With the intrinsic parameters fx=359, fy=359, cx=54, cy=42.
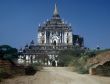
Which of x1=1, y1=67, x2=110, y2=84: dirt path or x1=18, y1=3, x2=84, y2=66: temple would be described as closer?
x1=1, y1=67, x2=110, y2=84: dirt path

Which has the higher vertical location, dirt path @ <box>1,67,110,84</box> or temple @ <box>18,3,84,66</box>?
temple @ <box>18,3,84,66</box>

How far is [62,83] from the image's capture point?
23344 millimetres

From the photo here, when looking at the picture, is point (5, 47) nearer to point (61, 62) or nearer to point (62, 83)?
point (61, 62)

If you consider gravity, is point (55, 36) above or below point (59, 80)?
above

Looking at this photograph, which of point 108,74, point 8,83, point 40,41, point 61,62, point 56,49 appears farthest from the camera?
point 40,41

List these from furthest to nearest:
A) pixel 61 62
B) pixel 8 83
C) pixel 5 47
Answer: pixel 5 47
pixel 61 62
pixel 8 83

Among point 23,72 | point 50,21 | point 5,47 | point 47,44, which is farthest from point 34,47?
point 23,72

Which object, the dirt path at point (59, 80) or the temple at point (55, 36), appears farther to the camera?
the temple at point (55, 36)

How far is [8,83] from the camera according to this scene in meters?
22.9

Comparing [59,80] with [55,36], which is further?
[55,36]

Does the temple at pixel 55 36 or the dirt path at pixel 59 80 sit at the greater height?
the temple at pixel 55 36

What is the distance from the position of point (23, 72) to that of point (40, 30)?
96.2m

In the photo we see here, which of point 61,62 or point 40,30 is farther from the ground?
point 40,30

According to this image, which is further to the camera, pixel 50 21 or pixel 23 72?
pixel 50 21
